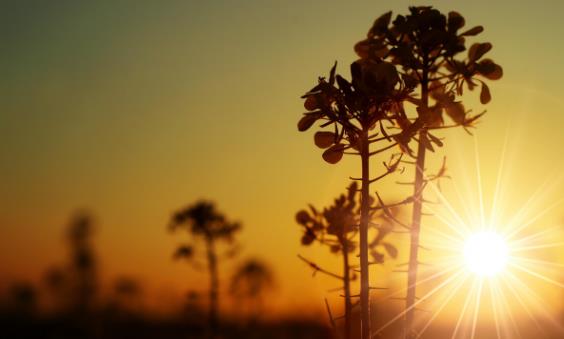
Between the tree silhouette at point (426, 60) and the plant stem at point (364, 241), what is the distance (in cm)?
64

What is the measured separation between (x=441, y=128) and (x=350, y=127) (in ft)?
4.69

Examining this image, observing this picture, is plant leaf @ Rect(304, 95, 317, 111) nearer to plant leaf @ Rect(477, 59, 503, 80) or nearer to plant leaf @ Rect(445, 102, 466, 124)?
plant leaf @ Rect(445, 102, 466, 124)

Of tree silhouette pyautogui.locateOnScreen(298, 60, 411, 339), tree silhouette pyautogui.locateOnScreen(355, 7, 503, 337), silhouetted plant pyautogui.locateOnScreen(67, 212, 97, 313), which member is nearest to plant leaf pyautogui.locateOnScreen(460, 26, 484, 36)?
tree silhouette pyautogui.locateOnScreen(355, 7, 503, 337)

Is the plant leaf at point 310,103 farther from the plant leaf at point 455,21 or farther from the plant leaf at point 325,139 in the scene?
the plant leaf at point 455,21

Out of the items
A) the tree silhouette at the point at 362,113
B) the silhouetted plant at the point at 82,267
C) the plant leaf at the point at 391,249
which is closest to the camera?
the tree silhouette at the point at 362,113

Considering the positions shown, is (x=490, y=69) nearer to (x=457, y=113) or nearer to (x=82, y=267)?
(x=457, y=113)

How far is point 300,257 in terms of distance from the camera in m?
5.67

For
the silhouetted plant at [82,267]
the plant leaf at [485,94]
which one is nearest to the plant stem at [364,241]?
the plant leaf at [485,94]

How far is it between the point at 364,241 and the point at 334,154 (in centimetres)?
72

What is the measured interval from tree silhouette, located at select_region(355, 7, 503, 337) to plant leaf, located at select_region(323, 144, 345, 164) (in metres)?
0.71

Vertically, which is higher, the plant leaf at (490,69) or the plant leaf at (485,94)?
the plant leaf at (490,69)

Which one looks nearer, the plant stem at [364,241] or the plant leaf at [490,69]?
the plant stem at [364,241]

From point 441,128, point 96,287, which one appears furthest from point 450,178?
point 96,287

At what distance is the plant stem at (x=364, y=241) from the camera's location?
4.68 m
